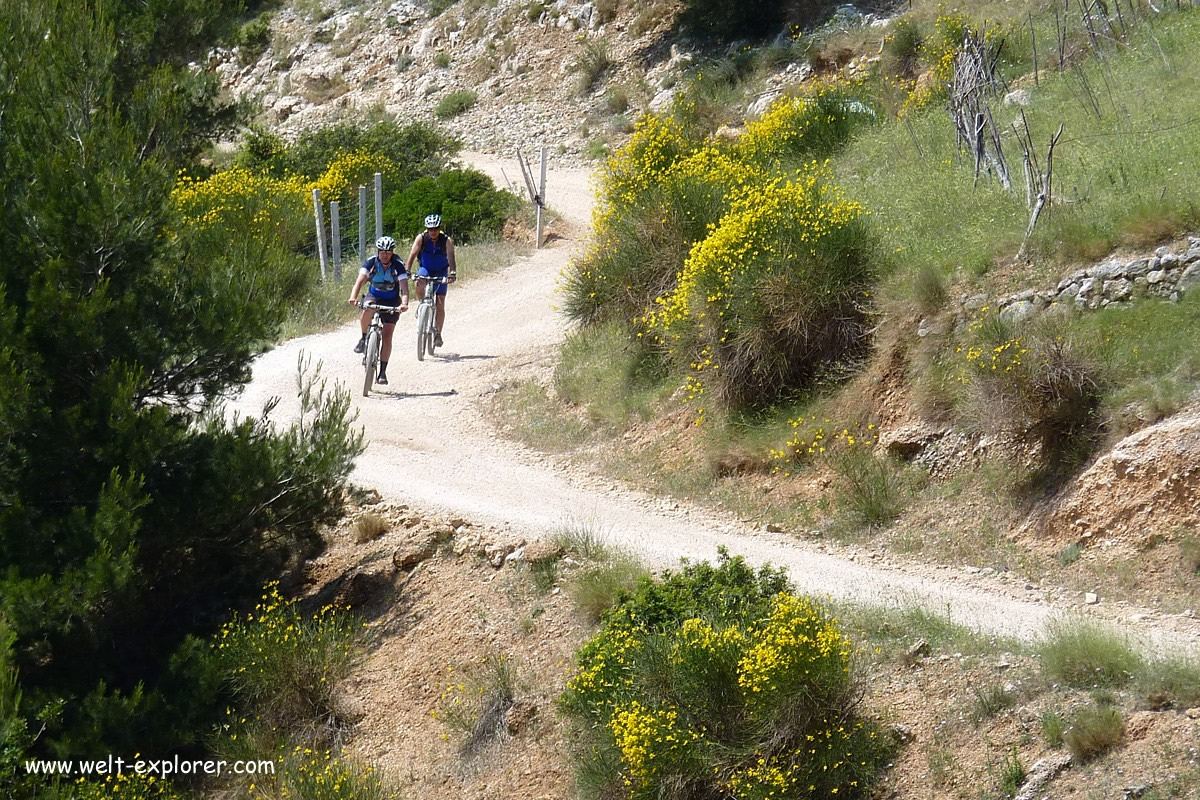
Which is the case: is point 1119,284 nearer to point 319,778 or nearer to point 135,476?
point 319,778

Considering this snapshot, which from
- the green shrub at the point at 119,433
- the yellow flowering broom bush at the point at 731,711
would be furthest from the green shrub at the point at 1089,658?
the green shrub at the point at 119,433

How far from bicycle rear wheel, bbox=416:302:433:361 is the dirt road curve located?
0.25m

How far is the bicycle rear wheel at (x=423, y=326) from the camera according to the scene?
15789 mm

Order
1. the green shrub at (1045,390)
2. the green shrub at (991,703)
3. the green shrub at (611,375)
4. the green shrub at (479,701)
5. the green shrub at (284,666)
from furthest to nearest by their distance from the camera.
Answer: the green shrub at (611,375) → the green shrub at (284,666) → the green shrub at (1045,390) → the green shrub at (479,701) → the green shrub at (991,703)

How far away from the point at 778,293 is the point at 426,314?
5.57 meters

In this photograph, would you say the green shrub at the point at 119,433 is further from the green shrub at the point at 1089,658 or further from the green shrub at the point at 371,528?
the green shrub at the point at 1089,658

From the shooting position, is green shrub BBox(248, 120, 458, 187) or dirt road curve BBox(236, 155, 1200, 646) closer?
dirt road curve BBox(236, 155, 1200, 646)

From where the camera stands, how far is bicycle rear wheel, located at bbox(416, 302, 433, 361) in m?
15.8

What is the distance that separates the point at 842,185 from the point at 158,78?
7.91 metres

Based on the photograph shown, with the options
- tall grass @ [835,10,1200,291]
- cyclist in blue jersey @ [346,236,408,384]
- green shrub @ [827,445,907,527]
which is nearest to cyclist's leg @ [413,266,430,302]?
cyclist in blue jersey @ [346,236,408,384]

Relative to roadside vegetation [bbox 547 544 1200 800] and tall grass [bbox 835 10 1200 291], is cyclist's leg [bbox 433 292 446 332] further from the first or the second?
roadside vegetation [bbox 547 544 1200 800]

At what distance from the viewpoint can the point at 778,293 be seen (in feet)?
39.0

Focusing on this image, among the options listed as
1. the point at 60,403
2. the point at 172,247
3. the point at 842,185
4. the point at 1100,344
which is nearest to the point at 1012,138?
the point at 842,185

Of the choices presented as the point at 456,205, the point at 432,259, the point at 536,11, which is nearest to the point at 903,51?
the point at 456,205
